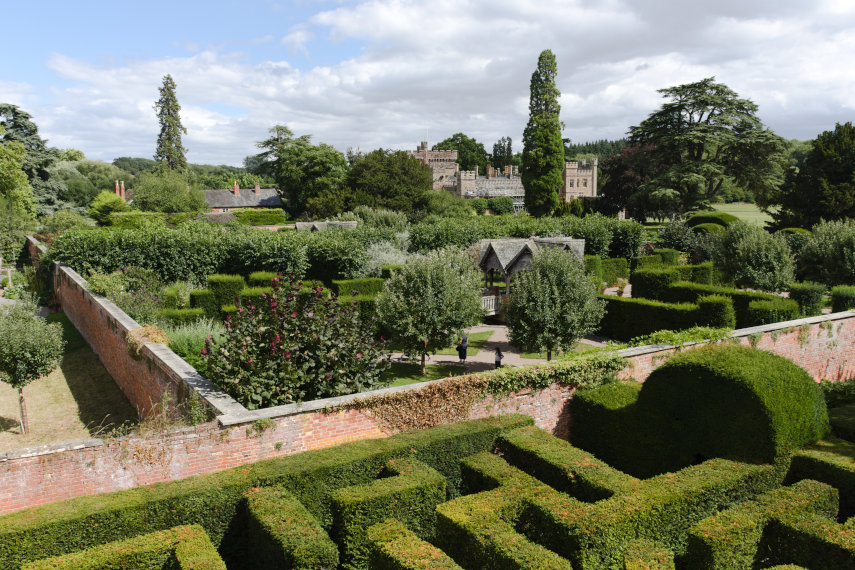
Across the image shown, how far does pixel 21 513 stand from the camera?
20.9ft

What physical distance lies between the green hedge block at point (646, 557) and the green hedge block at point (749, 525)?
1.80 ft

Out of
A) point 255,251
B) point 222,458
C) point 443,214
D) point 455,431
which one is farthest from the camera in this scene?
point 443,214

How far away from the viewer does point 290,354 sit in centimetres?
948

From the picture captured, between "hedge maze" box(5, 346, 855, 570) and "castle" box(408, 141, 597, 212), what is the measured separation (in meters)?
74.4

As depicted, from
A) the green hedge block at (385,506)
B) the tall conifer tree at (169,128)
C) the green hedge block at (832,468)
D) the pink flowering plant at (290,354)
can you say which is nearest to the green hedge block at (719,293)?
the green hedge block at (832,468)

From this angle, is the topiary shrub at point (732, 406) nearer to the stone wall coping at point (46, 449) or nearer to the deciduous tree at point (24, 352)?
the stone wall coping at point (46, 449)

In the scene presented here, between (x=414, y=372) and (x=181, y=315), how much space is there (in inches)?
293

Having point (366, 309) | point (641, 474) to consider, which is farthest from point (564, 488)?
point (366, 309)

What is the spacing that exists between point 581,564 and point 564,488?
1.63 metres

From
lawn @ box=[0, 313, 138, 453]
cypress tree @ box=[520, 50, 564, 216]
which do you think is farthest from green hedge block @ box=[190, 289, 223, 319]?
cypress tree @ box=[520, 50, 564, 216]

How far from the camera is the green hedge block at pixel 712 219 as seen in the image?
4314 centimetres

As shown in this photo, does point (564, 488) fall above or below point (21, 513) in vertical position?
below

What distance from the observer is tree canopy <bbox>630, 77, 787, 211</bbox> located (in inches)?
1857

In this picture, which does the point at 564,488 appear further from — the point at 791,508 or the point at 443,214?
the point at 443,214
